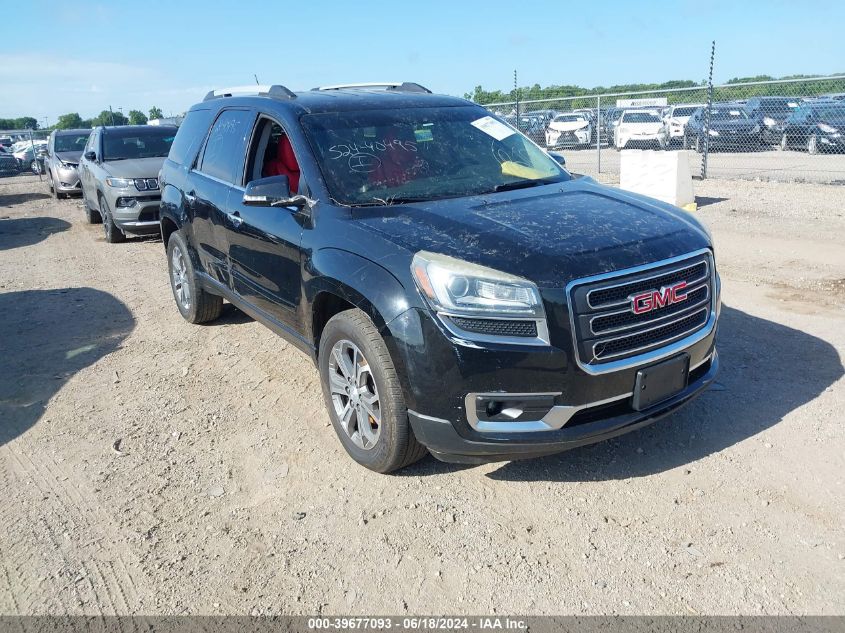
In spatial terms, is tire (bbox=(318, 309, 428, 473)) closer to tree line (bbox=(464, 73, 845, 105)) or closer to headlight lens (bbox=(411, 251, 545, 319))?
headlight lens (bbox=(411, 251, 545, 319))

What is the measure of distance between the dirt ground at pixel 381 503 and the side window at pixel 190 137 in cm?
168

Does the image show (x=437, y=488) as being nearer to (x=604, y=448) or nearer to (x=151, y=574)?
(x=604, y=448)

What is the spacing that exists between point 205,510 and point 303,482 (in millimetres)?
499

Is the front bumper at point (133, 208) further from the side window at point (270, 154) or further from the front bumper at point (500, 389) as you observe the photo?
the front bumper at point (500, 389)

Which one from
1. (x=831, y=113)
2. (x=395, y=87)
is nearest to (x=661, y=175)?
(x=395, y=87)

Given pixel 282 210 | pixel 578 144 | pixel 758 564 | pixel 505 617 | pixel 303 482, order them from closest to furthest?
pixel 505 617, pixel 758 564, pixel 303 482, pixel 282 210, pixel 578 144

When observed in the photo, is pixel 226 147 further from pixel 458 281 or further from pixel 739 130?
pixel 739 130

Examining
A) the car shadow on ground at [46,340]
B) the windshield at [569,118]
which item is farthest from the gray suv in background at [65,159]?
the windshield at [569,118]

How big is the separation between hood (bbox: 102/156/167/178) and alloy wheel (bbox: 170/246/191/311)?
180 inches

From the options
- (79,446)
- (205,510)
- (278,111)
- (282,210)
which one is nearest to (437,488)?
(205,510)

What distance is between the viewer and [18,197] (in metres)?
19.5

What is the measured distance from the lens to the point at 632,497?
10.8ft

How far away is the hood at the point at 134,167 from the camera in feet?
34.0

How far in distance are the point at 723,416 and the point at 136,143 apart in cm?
1051
